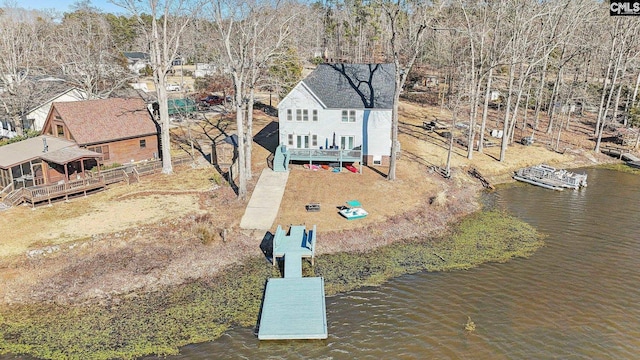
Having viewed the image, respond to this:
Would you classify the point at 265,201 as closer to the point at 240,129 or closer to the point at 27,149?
the point at 240,129

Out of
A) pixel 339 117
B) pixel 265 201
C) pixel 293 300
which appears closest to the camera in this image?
pixel 293 300

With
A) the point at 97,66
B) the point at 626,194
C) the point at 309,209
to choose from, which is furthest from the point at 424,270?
the point at 97,66

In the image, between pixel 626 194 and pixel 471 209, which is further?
pixel 626 194

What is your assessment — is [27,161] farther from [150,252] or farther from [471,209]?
[471,209]

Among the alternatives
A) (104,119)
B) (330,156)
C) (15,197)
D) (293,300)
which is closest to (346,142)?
(330,156)

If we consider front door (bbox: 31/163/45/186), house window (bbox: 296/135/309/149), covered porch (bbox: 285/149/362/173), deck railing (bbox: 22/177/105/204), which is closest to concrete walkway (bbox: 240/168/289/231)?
covered porch (bbox: 285/149/362/173)

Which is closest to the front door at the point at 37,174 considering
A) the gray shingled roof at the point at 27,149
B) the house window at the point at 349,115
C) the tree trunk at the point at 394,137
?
the gray shingled roof at the point at 27,149

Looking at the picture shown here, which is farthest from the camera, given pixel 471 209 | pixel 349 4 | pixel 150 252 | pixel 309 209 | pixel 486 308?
pixel 349 4
